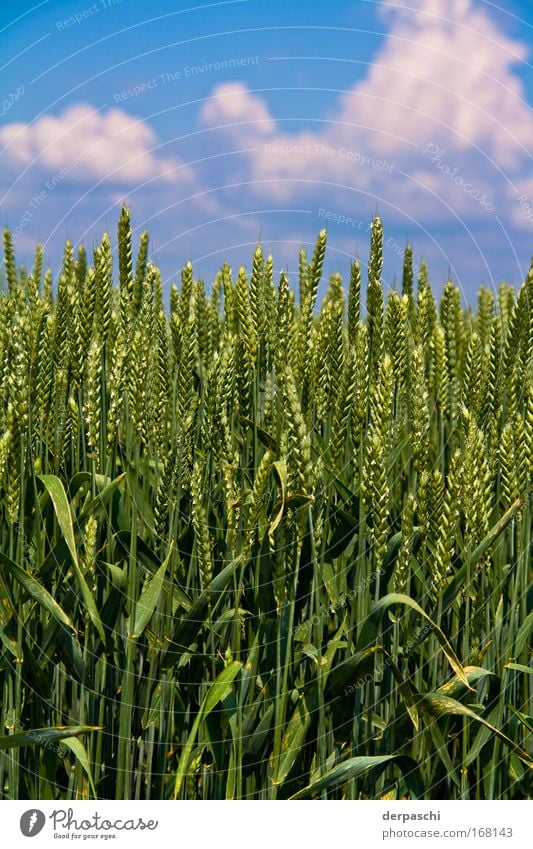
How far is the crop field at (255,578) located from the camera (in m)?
2.23

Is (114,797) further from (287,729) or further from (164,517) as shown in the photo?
(164,517)

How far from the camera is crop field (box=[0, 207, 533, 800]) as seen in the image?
2232 millimetres

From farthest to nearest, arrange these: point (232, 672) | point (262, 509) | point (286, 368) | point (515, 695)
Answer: point (515, 695) → point (262, 509) → point (286, 368) → point (232, 672)

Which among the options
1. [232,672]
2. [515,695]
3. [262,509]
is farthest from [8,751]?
[515,695]

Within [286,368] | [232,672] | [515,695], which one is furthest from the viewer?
[515,695]

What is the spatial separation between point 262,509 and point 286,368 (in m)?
0.43

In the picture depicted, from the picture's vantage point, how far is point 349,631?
2410 mm

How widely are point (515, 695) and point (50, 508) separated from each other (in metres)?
1.59

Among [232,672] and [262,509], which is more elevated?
[262,509]

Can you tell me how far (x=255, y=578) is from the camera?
8.12 feet

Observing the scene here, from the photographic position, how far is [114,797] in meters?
2.48
